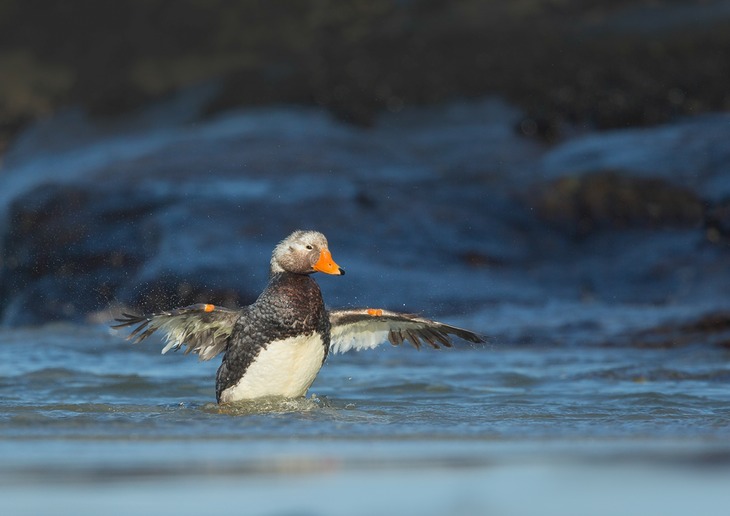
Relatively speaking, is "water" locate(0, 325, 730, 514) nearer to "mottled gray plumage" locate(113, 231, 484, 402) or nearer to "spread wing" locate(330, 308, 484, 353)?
"mottled gray plumage" locate(113, 231, 484, 402)

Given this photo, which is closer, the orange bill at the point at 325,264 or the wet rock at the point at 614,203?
the orange bill at the point at 325,264

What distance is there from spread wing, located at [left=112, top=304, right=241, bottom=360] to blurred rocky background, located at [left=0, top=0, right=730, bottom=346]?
573cm

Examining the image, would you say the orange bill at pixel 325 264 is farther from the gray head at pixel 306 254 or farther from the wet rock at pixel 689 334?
the wet rock at pixel 689 334

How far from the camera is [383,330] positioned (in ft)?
36.1

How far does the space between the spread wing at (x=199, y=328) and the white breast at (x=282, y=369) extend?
1.96 ft

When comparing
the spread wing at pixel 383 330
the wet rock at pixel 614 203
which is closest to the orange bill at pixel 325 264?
the spread wing at pixel 383 330

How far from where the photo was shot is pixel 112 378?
12.2 meters

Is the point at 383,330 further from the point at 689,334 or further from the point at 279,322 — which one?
the point at 689,334

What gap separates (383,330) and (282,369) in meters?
1.57

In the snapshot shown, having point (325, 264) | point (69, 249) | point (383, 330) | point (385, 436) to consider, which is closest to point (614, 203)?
point (69, 249)

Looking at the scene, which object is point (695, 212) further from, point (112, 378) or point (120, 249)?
point (112, 378)

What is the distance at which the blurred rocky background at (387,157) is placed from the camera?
59.8 ft

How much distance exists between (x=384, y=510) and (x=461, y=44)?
2144 cm

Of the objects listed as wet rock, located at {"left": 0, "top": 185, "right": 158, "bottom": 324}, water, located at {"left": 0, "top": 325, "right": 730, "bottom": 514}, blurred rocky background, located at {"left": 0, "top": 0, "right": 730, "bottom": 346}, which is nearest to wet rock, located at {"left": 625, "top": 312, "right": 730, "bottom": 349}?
blurred rocky background, located at {"left": 0, "top": 0, "right": 730, "bottom": 346}
